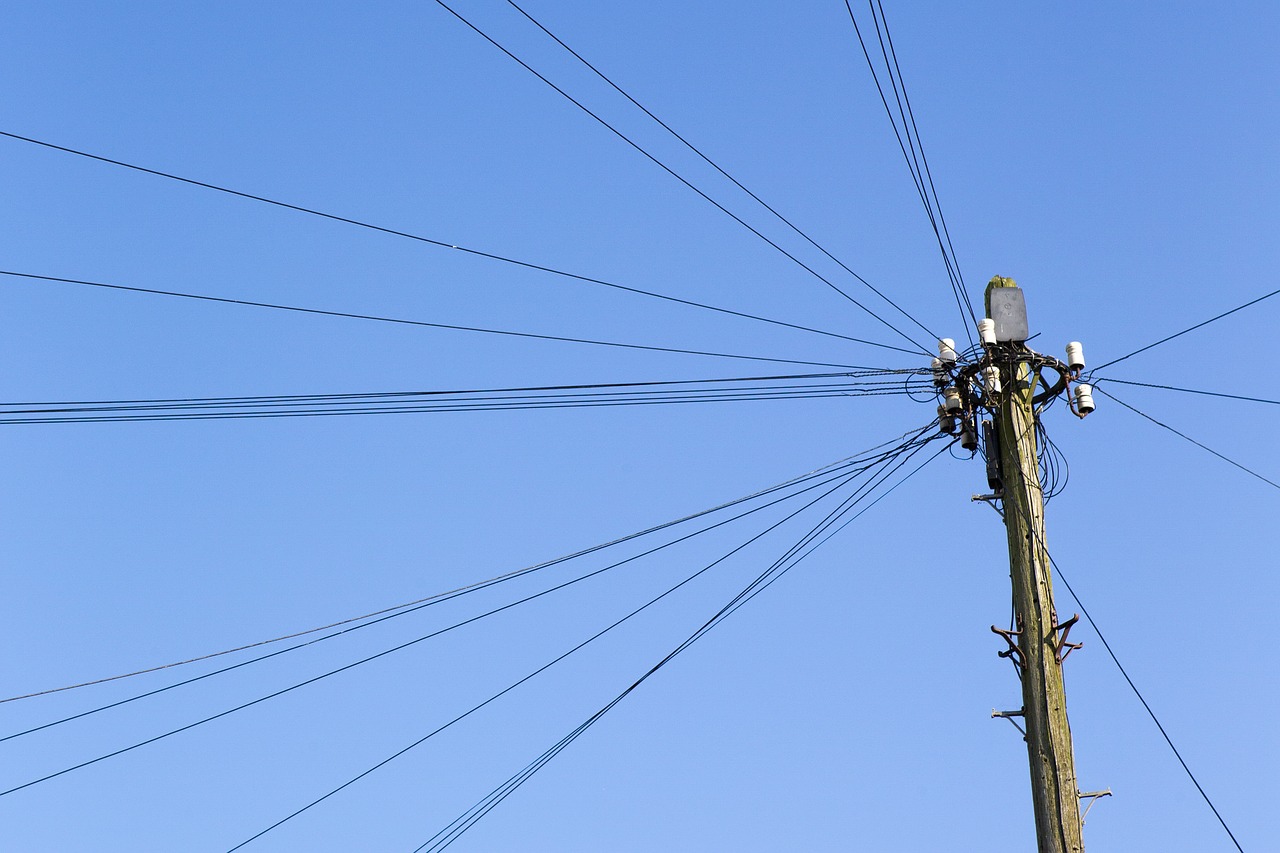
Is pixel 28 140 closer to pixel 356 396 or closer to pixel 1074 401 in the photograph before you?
pixel 356 396

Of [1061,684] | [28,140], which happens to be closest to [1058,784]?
[1061,684]

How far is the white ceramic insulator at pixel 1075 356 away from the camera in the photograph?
390 inches

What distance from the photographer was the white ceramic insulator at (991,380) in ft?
32.1

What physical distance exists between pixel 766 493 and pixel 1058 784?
381 cm

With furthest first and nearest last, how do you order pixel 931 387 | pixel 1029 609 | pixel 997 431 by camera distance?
pixel 931 387 → pixel 997 431 → pixel 1029 609

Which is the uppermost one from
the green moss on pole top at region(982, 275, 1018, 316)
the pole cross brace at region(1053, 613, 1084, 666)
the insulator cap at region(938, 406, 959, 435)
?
the green moss on pole top at region(982, 275, 1018, 316)

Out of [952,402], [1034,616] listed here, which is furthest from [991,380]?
[1034,616]

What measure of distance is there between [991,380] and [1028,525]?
1171 millimetres

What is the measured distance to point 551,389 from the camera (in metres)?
11.6

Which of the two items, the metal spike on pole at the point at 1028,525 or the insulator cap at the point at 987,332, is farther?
the insulator cap at the point at 987,332

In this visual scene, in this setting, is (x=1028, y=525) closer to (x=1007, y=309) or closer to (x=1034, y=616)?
(x=1034, y=616)

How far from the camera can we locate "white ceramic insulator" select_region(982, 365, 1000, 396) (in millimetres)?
9797

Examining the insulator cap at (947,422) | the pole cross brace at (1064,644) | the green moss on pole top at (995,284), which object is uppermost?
the green moss on pole top at (995,284)

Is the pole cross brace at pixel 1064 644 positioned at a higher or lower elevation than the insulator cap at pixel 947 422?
lower
